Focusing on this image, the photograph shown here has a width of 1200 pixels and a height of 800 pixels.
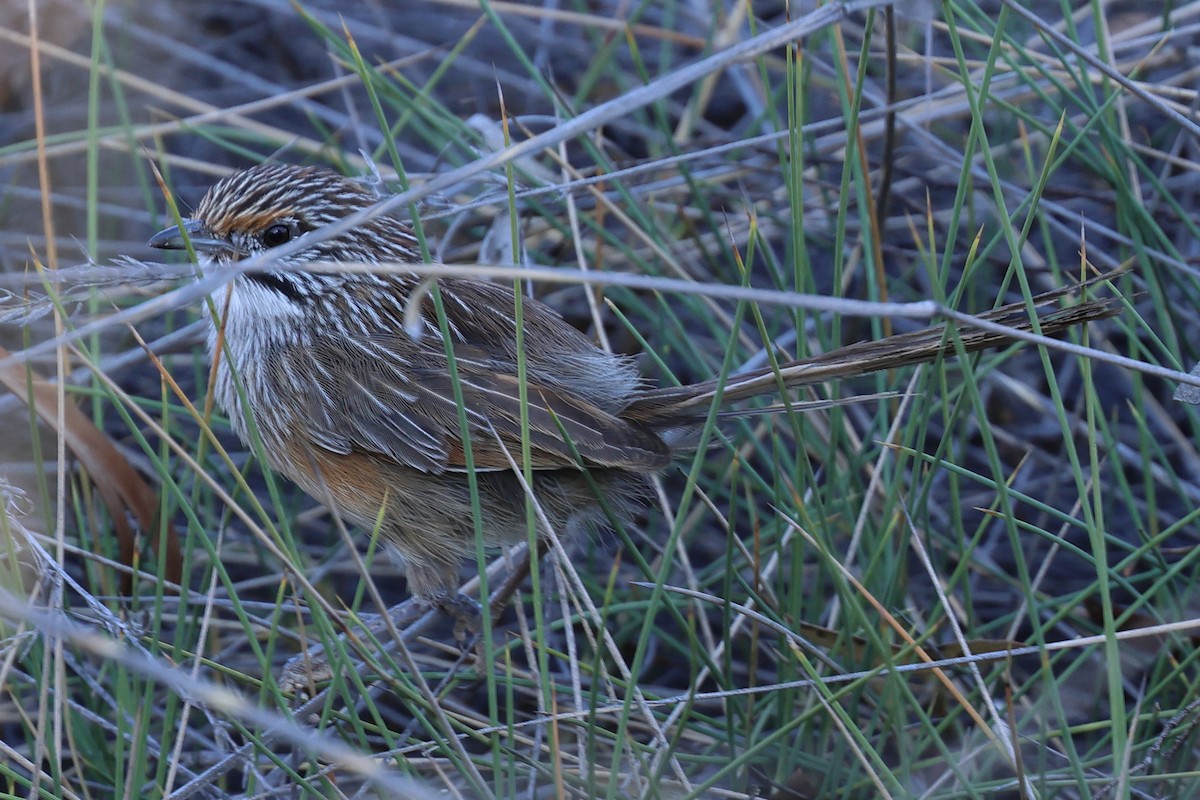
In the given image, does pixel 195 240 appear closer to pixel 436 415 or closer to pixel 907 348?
pixel 436 415

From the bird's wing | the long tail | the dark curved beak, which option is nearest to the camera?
the long tail

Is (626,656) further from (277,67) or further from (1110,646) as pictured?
(277,67)

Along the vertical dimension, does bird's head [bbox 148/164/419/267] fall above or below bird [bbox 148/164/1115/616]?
above

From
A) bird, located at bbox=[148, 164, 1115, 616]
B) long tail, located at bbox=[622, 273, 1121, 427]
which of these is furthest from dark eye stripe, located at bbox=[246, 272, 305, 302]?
long tail, located at bbox=[622, 273, 1121, 427]

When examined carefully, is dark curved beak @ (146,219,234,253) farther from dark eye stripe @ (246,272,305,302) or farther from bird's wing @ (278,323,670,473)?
bird's wing @ (278,323,670,473)

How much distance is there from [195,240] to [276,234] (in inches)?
8.4

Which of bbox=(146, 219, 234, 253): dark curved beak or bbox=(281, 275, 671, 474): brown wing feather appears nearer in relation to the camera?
bbox=(281, 275, 671, 474): brown wing feather

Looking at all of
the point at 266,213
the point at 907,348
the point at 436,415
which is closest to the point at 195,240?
the point at 266,213

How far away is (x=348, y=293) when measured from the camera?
3.40m

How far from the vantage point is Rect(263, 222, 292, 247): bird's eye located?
3.23 m

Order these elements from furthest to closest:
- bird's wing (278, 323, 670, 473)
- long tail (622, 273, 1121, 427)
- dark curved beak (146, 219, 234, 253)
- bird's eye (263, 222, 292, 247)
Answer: bird's eye (263, 222, 292, 247) → dark curved beak (146, 219, 234, 253) → bird's wing (278, 323, 670, 473) → long tail (622, 273, 1121, 427)

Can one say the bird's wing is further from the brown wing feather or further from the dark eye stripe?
the dark eye stripe

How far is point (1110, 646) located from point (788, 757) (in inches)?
42.8

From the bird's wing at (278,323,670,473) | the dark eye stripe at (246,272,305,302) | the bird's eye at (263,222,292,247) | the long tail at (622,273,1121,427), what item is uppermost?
the bird's eye at (263,222,292,247)
